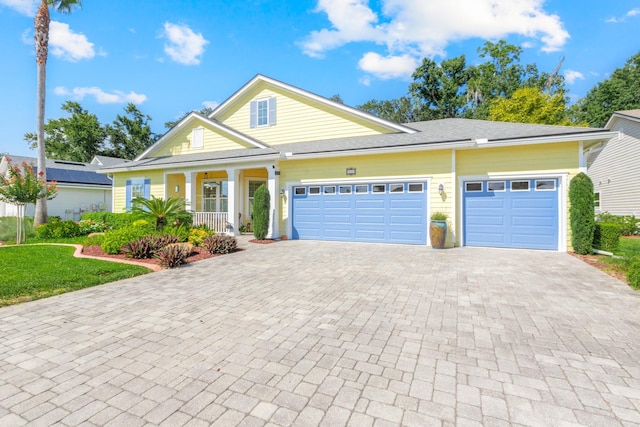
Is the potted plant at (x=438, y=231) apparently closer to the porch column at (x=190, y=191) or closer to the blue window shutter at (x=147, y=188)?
the porch column at (x=190, y=191)

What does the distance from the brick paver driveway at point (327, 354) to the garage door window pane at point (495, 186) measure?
507 cm

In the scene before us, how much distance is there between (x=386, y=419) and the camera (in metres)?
2.19

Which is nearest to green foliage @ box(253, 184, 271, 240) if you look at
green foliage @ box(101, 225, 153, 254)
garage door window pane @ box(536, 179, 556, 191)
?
green foliage @ box(101, 225, 153, 254)

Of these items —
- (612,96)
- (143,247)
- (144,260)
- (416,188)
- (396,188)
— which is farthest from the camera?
(612,96)

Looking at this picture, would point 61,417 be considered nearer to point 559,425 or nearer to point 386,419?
point 386,419

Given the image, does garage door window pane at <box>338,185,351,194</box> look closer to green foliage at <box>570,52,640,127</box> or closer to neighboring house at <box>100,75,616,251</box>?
neighboring house at <box>100,75,616,251</box>

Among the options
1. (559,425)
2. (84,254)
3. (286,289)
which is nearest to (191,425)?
(559,425)

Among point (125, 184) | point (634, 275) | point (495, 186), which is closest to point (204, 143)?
point (125, 184)

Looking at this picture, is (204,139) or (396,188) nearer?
(396,188)

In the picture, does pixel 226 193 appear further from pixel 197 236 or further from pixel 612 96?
pixel 612 96

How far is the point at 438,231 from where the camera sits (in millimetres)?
10172

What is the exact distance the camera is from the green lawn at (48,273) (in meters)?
5.26

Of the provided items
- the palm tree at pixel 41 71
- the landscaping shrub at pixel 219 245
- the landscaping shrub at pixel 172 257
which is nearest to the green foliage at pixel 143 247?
the landscaping shrub at pixel 172 257

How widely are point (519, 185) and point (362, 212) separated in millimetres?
5419
